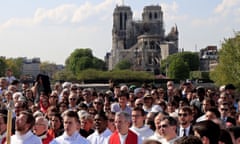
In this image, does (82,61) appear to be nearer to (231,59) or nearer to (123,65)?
(123,65)

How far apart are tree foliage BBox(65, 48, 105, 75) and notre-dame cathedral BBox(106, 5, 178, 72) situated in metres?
15.6

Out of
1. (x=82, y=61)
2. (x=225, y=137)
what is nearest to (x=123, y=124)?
(x=225, y=137)

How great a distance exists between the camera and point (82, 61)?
145875mm

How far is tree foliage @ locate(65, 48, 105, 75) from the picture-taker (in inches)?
Result: 5719

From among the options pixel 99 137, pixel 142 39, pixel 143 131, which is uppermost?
pixel 142 39

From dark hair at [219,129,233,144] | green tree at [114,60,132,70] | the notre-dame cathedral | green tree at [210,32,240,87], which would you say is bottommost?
dark hair at [219,129,233,144]

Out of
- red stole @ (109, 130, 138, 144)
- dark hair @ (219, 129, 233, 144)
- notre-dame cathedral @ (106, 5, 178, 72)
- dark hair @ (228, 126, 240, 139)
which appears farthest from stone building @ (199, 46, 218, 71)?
dark hair @ (219, 129, 233, 144)

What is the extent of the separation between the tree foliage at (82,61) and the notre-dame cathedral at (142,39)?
15.6 m

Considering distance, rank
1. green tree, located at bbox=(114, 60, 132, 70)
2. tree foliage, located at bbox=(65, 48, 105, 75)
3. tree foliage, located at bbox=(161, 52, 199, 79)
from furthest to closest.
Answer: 1. green tree, located at bbox=(114, 60, 132, 70)
2. tree foliage, located at bbox=(65, 48, 105, 75)
3. tree foliage, located at bbox=(161, 52, 199, 79)

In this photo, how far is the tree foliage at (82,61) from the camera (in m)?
145

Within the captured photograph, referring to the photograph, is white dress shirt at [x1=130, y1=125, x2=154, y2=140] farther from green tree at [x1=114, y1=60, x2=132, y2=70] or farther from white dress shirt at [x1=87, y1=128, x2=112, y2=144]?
green tree at [x1=114, y1=60, x2=132, y2=70]

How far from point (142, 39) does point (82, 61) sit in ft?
91.9

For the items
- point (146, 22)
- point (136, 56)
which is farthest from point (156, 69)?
point (146, 22)

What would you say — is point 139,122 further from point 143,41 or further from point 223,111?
point 143,41
